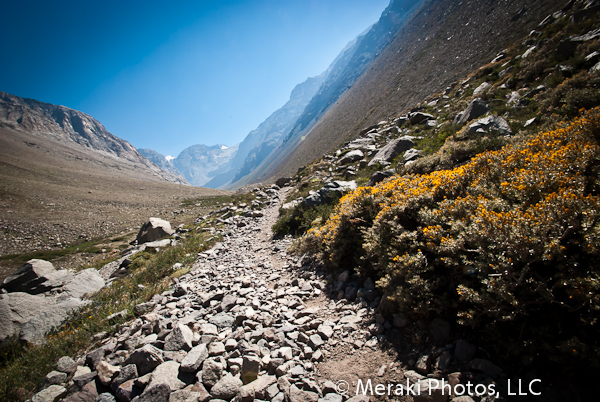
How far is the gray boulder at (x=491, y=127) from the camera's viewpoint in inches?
322

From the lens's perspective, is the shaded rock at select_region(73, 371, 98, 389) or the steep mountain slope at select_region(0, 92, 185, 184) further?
Result: the steep mountain slope at select_region(0, 92, 185, 184)

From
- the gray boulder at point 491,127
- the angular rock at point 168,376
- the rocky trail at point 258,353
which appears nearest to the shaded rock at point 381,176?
the gray boulder at point 491,127

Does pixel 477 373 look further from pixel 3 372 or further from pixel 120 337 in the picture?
pixel 3 372

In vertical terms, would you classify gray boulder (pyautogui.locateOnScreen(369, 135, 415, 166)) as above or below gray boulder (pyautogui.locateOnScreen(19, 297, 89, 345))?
below

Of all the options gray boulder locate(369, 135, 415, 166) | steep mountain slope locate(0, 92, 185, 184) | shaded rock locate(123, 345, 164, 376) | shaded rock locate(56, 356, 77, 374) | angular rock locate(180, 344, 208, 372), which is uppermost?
steep mountain slope locate(0, 92, 185, 184)

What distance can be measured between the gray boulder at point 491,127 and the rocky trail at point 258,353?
7.90 metres

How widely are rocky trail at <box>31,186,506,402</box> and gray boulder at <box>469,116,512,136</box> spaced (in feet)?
25.9

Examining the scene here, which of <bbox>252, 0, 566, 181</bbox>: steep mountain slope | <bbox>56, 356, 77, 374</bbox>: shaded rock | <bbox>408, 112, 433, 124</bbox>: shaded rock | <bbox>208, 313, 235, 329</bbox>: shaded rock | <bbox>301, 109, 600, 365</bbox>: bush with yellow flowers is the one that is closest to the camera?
<bbox>301, 109, 600, 365</bbox>: bush with yellow flowers

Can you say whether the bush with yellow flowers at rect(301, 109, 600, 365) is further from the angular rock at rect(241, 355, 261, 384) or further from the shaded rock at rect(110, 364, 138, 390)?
the shaded rock at rect(110, 364, 138, 390)

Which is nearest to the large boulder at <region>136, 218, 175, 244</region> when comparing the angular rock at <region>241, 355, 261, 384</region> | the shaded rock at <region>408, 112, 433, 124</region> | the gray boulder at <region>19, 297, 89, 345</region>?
the gray boulder at <region>19, 297, 89, 345</region>

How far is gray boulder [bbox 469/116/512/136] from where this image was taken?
26.9 feet

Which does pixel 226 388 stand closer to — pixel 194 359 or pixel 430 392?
pixel 194 359

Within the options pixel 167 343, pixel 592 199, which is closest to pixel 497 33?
pixel 592 199

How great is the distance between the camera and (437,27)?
59125mm
